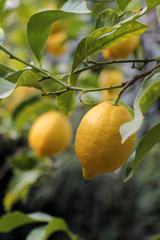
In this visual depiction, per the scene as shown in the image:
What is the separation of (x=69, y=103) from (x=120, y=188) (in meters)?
1.52

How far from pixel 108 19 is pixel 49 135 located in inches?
22.8

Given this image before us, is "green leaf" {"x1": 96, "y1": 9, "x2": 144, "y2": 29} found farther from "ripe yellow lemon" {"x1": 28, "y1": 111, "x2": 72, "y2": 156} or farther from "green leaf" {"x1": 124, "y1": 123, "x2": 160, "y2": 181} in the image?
"ripe yellow lemon" {"x1": 28, "y1": 111, "x2": 72, "y2": 156}

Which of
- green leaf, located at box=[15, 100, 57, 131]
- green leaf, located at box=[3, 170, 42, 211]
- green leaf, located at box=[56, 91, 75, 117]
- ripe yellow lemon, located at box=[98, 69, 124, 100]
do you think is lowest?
green leaf, located at box=[3, 170, 42, 211]

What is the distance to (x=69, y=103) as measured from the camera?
0.63m

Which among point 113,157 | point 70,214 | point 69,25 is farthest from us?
point 70,214

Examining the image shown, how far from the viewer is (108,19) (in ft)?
1.49

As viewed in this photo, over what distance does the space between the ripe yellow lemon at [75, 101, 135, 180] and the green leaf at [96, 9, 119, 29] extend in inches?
4.8

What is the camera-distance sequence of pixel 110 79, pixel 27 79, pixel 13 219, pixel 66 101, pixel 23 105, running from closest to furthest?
1. pixel 27 79
2. pixel 66 101
3. pixel 13 219
4. pixel 23 105
5. pixel 110 79

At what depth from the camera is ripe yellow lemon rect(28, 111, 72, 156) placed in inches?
38.6

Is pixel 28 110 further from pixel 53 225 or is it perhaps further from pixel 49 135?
pixel 53 225

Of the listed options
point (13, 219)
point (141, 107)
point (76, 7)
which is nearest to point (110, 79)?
point (13, 219)

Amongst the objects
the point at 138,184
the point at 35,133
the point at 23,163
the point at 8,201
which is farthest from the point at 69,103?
the point at 138,184

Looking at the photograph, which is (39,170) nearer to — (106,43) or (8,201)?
(8,201)

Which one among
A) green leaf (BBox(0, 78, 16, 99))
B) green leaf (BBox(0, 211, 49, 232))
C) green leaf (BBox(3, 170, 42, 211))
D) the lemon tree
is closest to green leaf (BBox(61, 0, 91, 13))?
the lemon tree
